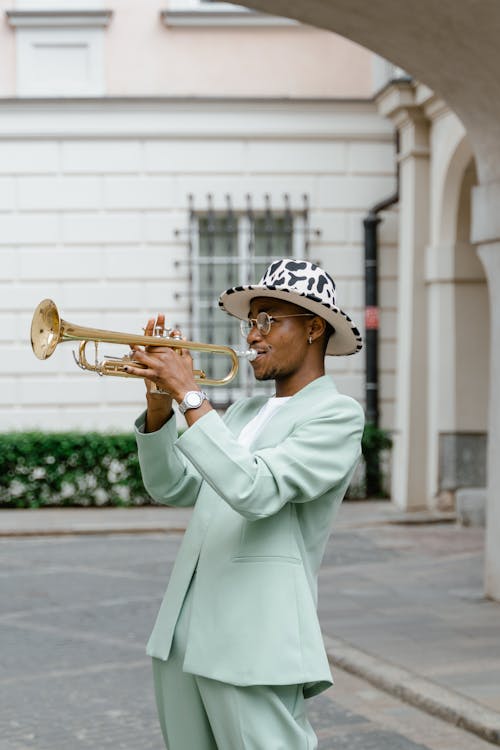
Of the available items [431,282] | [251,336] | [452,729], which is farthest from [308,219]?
[251,336]

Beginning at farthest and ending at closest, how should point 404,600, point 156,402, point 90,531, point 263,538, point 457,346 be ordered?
1. point 457,346
2. point 90,531
3. point 404,600
4. point 156,402
5. point 263,538

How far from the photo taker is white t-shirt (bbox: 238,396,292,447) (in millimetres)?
3461

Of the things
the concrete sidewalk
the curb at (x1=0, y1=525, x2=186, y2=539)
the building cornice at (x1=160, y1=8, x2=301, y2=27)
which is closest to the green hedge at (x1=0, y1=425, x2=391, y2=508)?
the concrete sidewalk

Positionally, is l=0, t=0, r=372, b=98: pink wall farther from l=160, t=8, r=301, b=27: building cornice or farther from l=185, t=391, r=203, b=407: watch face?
l=185, t=391, r=203, b=407: watch face

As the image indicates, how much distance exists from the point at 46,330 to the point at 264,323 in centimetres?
56

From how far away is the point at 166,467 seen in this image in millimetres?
3486

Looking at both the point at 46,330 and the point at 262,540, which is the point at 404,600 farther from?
the point at 46,330

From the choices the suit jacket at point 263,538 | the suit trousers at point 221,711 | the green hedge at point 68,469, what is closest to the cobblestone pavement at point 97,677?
the suit trousers at point 221,711

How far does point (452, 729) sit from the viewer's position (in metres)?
6.11

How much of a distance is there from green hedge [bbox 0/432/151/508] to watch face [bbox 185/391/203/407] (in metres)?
11.6

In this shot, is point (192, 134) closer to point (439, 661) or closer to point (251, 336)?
point (439, 661)

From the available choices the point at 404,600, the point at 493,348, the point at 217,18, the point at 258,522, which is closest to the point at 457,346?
the point at 217,18

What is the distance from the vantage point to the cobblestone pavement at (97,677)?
5.98 m

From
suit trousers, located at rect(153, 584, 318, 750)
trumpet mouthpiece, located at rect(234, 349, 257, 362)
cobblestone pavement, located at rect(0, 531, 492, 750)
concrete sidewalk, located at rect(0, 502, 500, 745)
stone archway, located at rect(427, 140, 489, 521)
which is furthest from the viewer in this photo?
stone archway, located at rect(427, 140, 489, 521)
